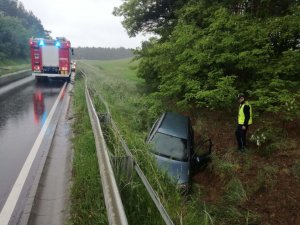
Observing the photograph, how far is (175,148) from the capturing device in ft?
28.0

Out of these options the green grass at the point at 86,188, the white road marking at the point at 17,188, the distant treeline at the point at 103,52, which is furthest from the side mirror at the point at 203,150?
the distant treeline at the point at 103,52

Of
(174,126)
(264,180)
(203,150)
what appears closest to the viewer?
(264,180)

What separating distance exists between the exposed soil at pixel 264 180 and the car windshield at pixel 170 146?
988 mm

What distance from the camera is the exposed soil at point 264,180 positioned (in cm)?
671

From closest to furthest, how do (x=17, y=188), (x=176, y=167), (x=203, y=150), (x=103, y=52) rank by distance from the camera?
1. (x=17, y=188)
2. (x=176, y=167)
3. (x=203, y=150)
4. (x=103, y=52)

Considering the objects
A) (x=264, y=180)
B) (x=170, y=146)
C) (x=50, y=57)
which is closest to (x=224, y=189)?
(x=264, y=180)

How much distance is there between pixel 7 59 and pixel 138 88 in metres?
37.3

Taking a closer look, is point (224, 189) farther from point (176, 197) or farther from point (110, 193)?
point (110, 193)

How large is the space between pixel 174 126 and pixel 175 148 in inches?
38.8

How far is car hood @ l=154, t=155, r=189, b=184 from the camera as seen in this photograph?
7.57 m

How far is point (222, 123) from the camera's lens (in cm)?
1162

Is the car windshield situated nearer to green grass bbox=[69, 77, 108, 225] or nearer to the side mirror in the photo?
the side mirror

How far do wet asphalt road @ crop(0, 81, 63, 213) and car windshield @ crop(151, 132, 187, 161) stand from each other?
3.06 m

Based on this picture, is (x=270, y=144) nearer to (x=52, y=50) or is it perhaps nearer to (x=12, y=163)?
(x=12, y=163)
